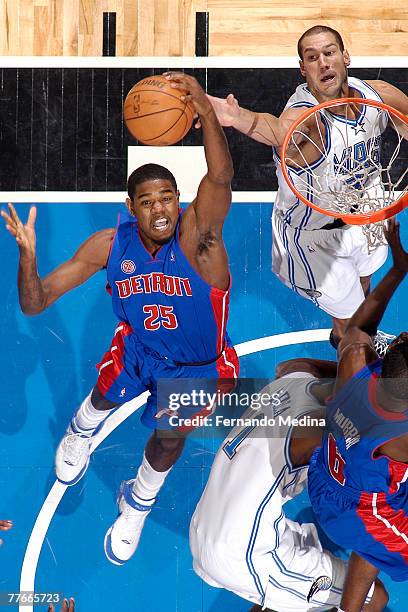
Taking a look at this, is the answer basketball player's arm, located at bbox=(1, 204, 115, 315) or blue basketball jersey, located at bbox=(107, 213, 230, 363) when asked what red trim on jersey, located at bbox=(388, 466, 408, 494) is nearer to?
blue basketball jersey, located at bbox=(107, 213, 230, 363)

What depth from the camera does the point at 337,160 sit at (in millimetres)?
4855

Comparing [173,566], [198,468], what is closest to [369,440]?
[198,468]

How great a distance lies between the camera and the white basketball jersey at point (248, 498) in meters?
4.66

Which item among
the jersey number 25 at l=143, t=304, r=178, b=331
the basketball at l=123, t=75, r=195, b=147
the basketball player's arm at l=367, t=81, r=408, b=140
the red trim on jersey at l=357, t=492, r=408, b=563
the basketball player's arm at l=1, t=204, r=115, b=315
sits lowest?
the red trim on jersey at l=357, t=492, r=408, b=563

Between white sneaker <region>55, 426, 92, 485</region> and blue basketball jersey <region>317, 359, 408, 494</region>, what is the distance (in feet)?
5.32

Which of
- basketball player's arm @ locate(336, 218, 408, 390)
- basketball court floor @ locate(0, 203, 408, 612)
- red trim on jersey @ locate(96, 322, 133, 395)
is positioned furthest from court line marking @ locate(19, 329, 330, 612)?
basketball player's arm @ locate(336, 218, 408, 390)

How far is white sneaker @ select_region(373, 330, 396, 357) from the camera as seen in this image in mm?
4973

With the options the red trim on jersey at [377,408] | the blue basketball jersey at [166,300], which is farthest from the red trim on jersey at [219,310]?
the red trim on jersey at [377,408]

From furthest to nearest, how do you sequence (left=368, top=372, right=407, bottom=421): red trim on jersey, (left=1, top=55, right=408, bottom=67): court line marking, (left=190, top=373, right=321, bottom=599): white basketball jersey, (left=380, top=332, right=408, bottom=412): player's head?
→ 1. (left=1, top=55, right=408, bottom=67): court line marking
2. (left=190, top=373, right=321, bottom=599): white basketball jersey
3. (left=368, top=372, right=407, bottom=421): red trim on jersey
4. (left=380, top=332, right=408, bottom=412): player's head

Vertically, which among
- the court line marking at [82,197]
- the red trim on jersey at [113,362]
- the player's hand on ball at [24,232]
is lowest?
the red trim on jersey at [113,362]

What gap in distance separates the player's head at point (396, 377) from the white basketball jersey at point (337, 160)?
1.10 m

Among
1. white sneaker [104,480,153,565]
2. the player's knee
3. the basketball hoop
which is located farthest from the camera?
white sneaker [104,480,153,565]

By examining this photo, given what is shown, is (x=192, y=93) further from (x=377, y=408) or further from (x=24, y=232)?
(x=377, y=408)

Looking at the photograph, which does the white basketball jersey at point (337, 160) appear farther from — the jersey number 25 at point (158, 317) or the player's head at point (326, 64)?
the jersey number 25 at point (158, 317)
